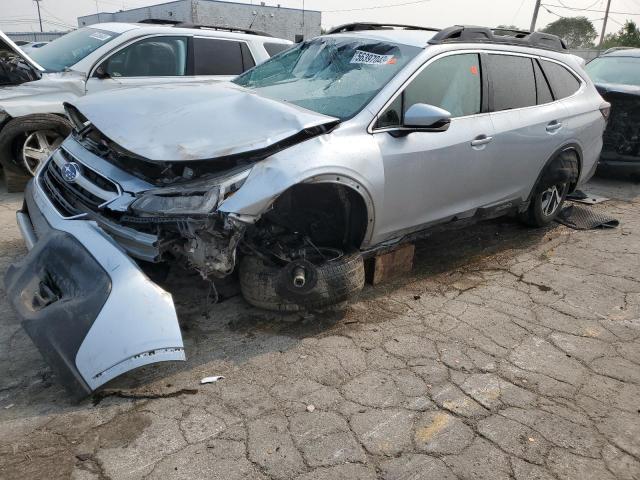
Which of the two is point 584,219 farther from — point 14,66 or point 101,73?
point 14,66

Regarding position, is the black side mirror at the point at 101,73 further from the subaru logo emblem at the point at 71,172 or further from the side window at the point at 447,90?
the side window at the point at 447,90

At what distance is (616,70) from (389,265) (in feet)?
21.6

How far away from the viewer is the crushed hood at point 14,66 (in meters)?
5.70

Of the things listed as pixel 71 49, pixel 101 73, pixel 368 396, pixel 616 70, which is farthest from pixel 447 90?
pixel 616 70

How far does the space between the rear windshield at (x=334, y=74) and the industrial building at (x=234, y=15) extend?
30.5 meters

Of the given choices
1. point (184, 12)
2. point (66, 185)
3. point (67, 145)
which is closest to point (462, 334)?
point (66, 185)

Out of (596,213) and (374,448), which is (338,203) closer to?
(374,448)

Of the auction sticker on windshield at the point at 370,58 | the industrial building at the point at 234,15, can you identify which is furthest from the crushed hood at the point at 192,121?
the industrial building at the point at 234,15

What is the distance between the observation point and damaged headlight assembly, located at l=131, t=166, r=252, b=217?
2.78 metres

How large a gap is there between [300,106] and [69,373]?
2170 millimetres

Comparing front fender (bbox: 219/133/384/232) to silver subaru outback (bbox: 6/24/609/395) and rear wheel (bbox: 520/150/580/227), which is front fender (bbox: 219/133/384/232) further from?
rear wheel (bbox: 520/150/580/227)

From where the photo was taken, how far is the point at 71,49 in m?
6.45

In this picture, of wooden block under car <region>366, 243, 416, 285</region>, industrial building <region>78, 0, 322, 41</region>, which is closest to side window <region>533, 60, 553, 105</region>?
wooden block under car <region>366, 243, 416, 285</region>

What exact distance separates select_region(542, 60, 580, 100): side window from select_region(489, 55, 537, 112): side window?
30 centimetres
